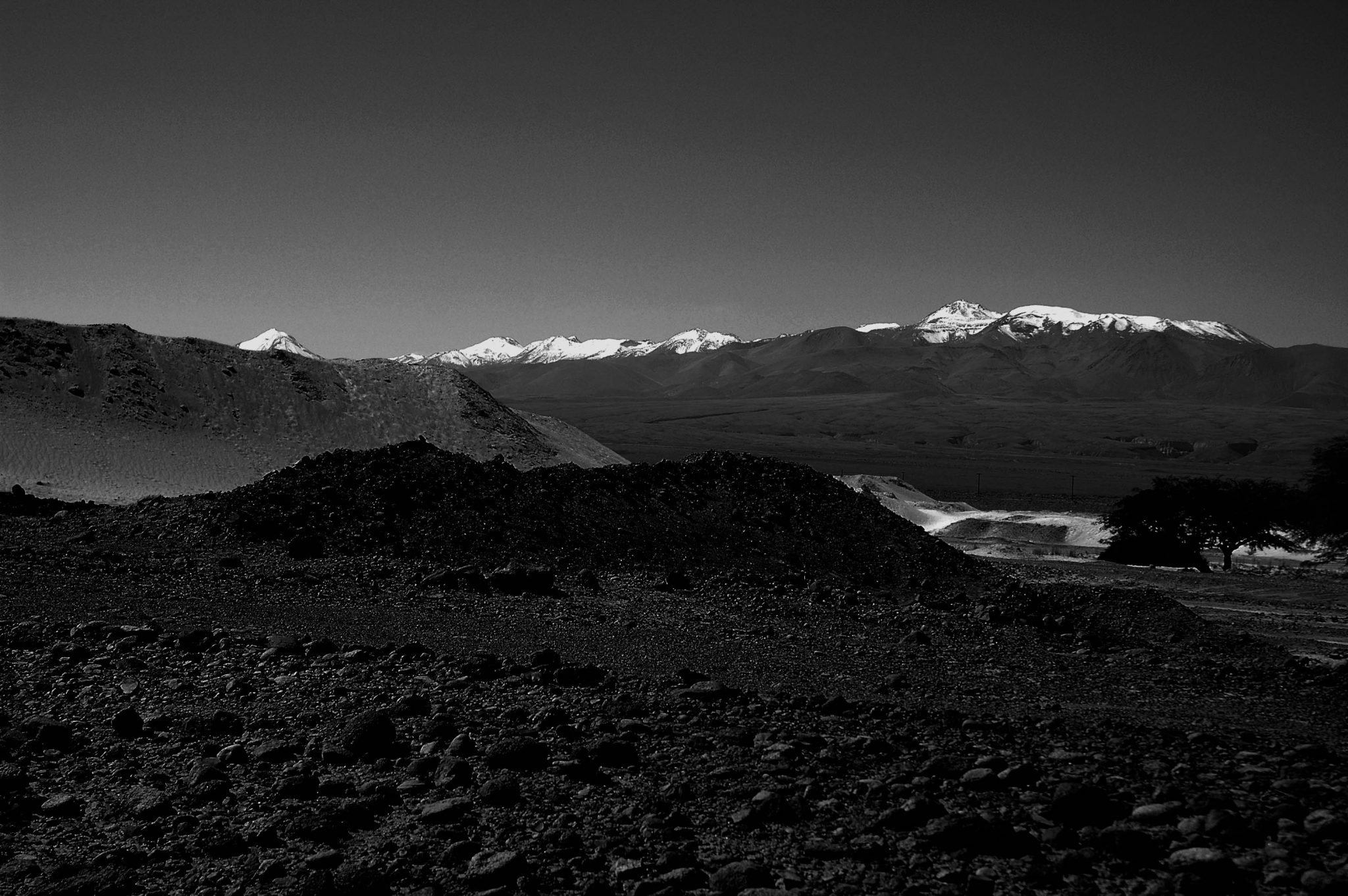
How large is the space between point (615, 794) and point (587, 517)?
1071cm

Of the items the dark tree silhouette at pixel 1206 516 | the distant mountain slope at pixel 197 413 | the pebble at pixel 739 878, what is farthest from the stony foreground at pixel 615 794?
the distant mountain slope at pixel 197 413

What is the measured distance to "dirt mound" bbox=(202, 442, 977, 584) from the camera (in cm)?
1481

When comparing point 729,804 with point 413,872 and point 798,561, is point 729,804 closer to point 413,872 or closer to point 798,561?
point 413,872

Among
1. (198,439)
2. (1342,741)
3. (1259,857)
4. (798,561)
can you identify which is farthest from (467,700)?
(198,439)

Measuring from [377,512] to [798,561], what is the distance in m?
6.83

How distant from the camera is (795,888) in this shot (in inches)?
172

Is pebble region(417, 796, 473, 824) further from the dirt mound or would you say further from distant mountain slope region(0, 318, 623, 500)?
distant mountain slope region(0, 318, 623, 500)

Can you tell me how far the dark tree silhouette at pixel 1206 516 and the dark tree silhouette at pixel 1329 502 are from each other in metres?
1.41

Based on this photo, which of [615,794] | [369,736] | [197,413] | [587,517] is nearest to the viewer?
[615,794]

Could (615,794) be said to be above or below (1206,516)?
above

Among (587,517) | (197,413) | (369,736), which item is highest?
(197,413)

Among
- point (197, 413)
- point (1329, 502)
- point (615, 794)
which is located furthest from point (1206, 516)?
point (197, 413)

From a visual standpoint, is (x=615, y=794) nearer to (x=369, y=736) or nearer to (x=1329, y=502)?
(x=369, y=736)

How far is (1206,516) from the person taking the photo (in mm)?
36688
